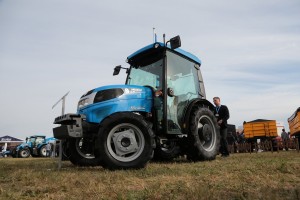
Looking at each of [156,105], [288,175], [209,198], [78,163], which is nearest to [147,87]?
[156,105]

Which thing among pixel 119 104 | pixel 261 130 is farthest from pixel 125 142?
pixel 261 130

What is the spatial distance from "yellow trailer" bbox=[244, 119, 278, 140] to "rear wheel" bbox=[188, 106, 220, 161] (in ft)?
32.7

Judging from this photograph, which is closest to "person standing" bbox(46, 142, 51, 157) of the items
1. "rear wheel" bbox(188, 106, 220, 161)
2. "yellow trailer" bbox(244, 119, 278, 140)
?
"yellow trailer" bbox(244, 119, 278, 140)

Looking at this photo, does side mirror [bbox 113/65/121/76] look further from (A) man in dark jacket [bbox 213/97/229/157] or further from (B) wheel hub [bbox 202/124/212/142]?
(A) man in dark jacket [bbox 213/97/229/157]

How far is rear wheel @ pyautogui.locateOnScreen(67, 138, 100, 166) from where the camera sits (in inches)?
245

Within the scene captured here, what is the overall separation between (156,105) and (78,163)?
6.58 feet

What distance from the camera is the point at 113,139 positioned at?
201 inches

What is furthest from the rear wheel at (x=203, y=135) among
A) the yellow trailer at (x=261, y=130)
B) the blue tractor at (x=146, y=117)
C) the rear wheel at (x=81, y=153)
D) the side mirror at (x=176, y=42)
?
the yellow trailer at (x=261, y=130)

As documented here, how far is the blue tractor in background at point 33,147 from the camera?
74.2 feet

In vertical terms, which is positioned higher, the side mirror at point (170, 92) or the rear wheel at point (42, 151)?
the side mirror at point (170, 92)

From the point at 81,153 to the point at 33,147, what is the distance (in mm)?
19252

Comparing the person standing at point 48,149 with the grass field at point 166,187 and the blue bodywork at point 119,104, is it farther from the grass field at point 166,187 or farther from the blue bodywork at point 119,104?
the grass field at point 166,187

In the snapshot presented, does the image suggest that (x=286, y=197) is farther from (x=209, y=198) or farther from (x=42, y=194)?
(x=42, y=194)

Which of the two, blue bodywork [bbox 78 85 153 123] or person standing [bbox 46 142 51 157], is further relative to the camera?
Result: person standing [bbox 46 142 51 157]
